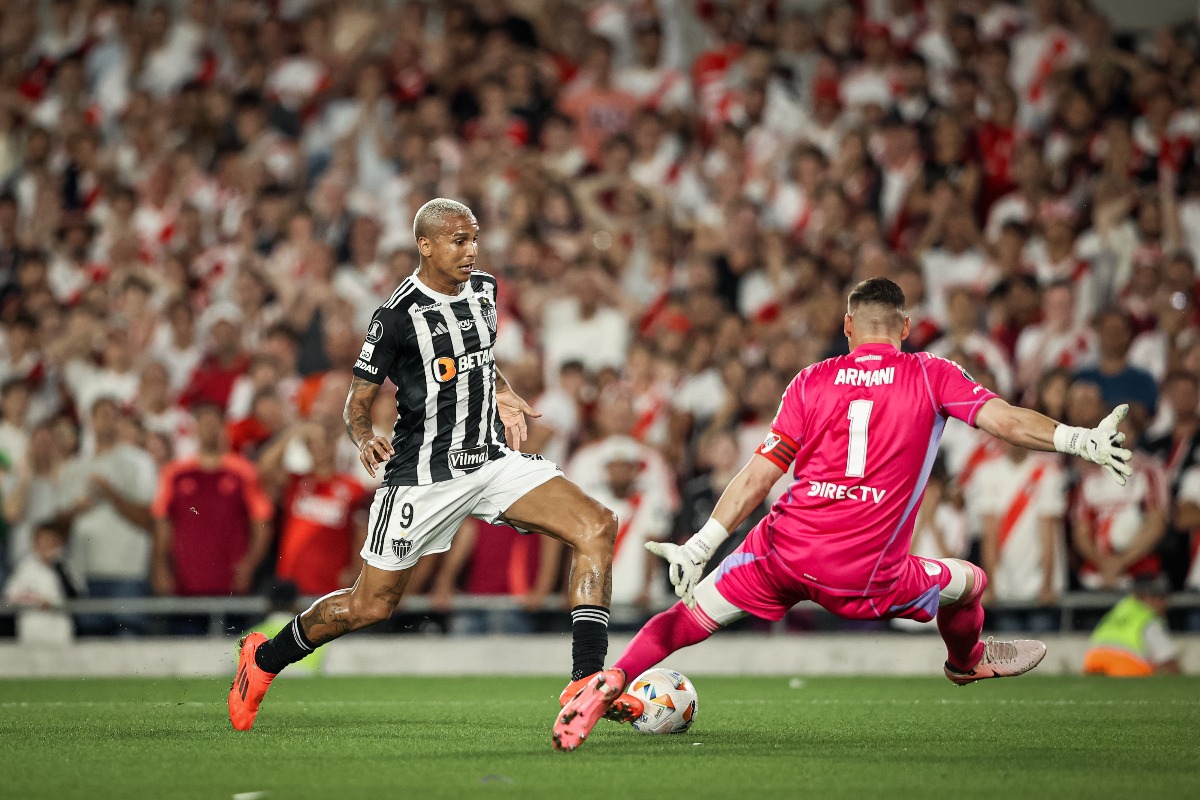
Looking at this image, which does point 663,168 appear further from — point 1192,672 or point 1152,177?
point 1192,672

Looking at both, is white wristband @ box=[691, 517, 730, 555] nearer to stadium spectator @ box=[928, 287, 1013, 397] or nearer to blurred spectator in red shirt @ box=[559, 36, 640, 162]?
stadium spectator @ box=[928, 287, 1013, 397]

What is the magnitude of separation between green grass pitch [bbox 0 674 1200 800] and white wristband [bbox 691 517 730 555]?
33.8 inches

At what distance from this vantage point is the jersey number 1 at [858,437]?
7430mm

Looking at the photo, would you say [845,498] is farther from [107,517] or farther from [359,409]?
[107,517]

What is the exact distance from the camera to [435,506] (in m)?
8.07

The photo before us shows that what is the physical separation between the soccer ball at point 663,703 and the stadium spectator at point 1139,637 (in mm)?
5348

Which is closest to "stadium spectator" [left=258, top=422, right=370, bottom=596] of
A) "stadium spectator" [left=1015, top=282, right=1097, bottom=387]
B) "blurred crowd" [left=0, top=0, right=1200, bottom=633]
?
"blurred crowd" [left=0, top=0, right=1200, bottom=633]

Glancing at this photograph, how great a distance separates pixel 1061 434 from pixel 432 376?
292cm

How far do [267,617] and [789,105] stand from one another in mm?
7093

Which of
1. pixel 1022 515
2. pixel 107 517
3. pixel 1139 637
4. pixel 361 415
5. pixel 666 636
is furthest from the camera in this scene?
pixel 107 517

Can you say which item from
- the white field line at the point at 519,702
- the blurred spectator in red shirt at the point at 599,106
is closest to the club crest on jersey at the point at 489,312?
the white field line at the point at 519,702

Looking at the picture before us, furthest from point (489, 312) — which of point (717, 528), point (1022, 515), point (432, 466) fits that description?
point (1022, 515)

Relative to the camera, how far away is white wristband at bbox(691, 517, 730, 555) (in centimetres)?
724

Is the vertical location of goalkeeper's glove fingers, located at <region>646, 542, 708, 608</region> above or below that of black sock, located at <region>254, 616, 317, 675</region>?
above
